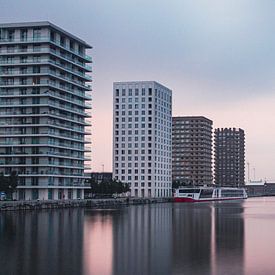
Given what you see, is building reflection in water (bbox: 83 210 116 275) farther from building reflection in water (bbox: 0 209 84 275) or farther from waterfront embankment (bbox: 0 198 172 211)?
waterfront embankment (bbox: 0 198 172 211)

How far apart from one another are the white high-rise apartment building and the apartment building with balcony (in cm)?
6779

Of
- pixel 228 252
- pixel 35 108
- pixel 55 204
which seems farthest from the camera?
pixel 35 108

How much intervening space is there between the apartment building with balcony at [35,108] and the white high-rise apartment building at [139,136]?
222ft

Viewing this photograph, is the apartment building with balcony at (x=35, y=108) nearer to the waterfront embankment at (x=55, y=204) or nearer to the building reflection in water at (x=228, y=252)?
the waterfront embankment at (x=55, y=204)

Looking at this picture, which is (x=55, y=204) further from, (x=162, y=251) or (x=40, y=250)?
(x=162, y=251)

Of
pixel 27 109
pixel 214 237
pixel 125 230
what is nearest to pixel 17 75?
pixel 27 109

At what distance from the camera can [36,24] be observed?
395 feet

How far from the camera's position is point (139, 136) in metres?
193

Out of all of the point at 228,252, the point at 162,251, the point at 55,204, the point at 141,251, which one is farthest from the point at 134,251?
the point at 55,204

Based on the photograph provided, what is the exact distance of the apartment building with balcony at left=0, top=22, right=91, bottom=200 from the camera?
388 feet

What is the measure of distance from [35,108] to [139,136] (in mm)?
77104

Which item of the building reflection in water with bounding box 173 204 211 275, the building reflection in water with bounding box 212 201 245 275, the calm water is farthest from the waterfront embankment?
the building reflection in water with bounding box 212 201 245 275

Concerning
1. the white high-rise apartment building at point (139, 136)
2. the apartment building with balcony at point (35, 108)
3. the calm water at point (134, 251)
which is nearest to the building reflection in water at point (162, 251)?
the calm water at point (134, 251)

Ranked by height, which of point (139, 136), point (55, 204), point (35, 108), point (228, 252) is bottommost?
point (55, 204)
